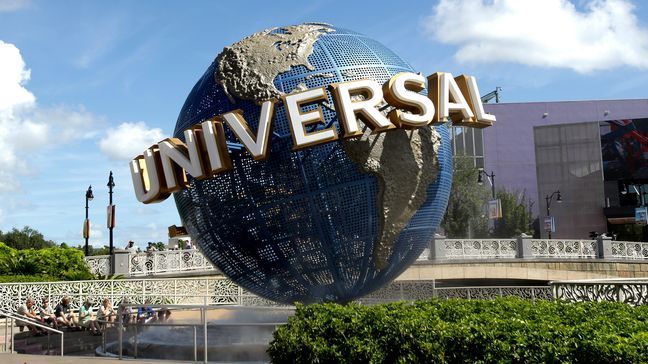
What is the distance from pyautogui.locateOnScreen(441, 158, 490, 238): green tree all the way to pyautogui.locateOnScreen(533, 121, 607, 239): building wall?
5.79 metres

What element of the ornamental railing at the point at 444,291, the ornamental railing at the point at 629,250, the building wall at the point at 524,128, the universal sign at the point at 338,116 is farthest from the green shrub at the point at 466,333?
the building wall at the point at 524,128

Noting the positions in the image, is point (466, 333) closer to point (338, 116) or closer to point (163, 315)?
point (338, 116)

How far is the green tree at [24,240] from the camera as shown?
245 feet

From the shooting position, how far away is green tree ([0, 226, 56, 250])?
74625 mm

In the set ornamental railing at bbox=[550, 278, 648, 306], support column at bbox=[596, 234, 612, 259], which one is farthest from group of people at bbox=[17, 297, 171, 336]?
support column at bbox=[596, 234, 612, 259]

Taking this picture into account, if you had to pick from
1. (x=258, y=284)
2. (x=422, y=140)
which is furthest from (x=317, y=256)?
(x=422, y=140)

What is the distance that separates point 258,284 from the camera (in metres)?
11.4

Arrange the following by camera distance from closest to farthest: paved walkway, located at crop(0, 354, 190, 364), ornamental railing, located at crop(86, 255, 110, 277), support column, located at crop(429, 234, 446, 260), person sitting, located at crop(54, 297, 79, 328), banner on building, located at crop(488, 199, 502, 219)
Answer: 1. paved walkway, located at crop(0, 354, 190, 364)
2. person sitting, located at crop(54, 297, 79, 328)
3. ornamental railing, located at crop(86, 255, 110, 277)
4. support column, located at crop(429, 234, 446, 260)
5. banner on building, located at crop(488, 199, 502, 219)

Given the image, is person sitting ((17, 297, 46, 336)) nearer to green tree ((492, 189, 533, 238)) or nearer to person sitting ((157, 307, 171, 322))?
person sitting ((157, 307, 171, 322))

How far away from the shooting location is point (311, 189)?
10.1 metres

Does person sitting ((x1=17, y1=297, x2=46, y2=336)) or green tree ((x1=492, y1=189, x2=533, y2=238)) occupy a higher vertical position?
green tree ((x1=492, y1=189, x2=533, y2=238))

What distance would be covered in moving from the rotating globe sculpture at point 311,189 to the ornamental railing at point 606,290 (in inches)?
241

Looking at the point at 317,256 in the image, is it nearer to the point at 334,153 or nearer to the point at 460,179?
the point at 334,153

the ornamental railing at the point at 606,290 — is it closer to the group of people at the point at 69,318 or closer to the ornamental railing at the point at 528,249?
the group of people at the point at 69,318
